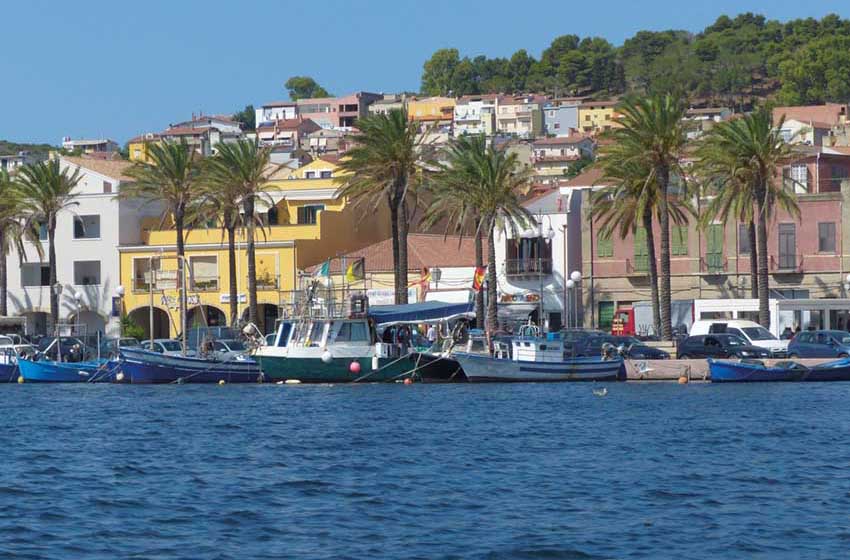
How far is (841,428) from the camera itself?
44.4 metres

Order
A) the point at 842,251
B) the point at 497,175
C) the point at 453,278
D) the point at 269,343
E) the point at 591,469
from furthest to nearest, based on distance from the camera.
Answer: the point at 453,278, the point at 842,251, the point at 497,175, the point at 269,343, the point at 591,469

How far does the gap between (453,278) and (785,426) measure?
40317mm

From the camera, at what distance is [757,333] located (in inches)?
2704

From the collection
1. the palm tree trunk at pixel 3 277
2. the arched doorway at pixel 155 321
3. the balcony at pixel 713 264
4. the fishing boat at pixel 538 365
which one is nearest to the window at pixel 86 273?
the arched doorway at pixel 155 321

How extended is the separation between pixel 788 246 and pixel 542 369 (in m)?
20.7

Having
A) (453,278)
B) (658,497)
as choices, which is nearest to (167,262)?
(453,278)

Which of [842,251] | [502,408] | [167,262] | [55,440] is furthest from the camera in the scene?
[167,262]

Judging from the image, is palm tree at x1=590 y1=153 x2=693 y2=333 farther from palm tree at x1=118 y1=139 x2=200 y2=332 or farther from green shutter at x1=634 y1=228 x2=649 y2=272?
palm tree at x1=118 y1=139 x2=200 y2=332

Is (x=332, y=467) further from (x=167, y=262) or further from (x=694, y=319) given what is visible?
(x=167, y=262)

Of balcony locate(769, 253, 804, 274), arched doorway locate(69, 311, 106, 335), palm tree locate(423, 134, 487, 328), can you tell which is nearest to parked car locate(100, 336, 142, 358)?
arched doorway locate(69, 311, 106, 335)

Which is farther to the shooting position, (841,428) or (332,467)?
(841,428)

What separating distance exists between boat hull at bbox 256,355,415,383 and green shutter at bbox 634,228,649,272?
2090 cm

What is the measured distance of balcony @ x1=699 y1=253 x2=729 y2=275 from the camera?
264 ft

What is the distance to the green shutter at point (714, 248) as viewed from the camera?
80.4 m
